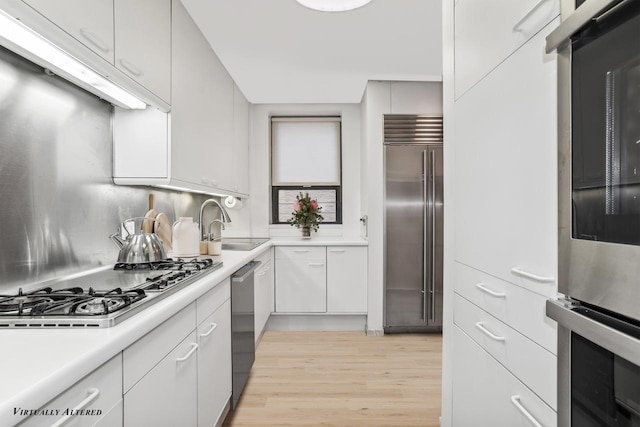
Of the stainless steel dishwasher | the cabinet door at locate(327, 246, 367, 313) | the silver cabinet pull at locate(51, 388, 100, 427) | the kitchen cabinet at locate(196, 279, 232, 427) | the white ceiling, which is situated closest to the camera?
the silver cabinet pull at locate(51, 388, 100, 427)

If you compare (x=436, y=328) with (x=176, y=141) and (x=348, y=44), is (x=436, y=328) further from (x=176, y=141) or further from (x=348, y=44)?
(x=176, y=141)

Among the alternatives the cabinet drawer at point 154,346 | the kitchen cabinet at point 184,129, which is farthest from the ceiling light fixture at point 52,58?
the cabinet drawer at point 154,346

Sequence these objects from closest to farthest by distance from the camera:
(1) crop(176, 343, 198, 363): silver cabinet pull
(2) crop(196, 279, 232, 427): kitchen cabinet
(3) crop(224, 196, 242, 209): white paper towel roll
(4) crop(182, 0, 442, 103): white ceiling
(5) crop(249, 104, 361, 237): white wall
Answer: (1) crop(176, 343, 198, 363): silver cabinet pull, (2) crop(196, 279, 232, 427): kitchen cabinet, (4) crop(182, 0, 442, 103): white ceiling, (3) crop(224, 196, 242, 209): white paper towel roll, (5) crop(249, 104, 361, 237): white wall

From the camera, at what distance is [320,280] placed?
148 inches

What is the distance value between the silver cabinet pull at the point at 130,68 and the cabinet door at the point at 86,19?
6 cm

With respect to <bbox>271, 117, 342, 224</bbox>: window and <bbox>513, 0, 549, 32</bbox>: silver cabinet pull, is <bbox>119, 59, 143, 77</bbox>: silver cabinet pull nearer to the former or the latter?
<bbox>513, 0, 549, 32</bbox>: silver cabinet pull

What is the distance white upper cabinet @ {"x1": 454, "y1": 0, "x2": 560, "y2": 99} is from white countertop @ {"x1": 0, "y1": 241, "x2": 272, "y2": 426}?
1366 millimetres

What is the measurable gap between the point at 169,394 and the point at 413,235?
2.77 metres

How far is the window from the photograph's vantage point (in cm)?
439

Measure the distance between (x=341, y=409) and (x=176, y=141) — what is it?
1844mm

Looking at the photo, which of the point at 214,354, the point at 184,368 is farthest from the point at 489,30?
the point at 214,354

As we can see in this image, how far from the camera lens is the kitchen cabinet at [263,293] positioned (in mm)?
3057

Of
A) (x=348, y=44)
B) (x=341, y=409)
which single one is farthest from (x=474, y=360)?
(x=348, y=44)

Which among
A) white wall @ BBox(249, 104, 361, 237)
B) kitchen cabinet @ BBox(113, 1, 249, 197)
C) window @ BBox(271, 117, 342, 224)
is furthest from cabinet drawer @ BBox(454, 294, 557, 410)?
window @ BBox(271, 117, 342, 224)
